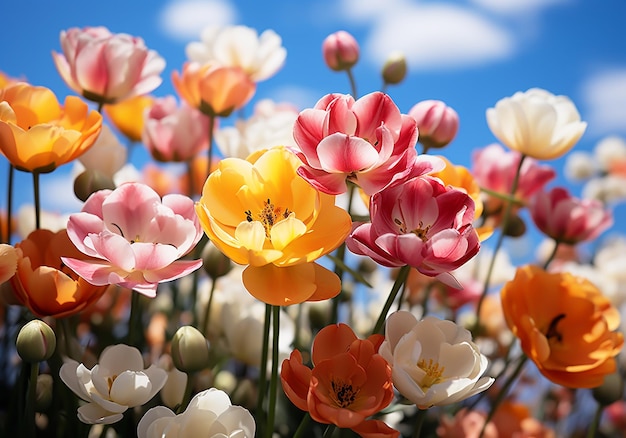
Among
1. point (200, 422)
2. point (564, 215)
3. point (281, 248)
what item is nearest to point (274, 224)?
point (281, 248)

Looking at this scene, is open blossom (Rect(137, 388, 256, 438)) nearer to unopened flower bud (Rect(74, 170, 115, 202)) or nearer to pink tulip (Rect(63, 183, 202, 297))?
pink tulip (Rect(63, 183, 202, 297))

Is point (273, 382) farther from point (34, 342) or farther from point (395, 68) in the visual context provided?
point (395, 68)

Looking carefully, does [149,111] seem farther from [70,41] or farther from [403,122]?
[403,122]

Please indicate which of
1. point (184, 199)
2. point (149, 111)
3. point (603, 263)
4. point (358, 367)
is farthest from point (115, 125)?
point (603, 263)

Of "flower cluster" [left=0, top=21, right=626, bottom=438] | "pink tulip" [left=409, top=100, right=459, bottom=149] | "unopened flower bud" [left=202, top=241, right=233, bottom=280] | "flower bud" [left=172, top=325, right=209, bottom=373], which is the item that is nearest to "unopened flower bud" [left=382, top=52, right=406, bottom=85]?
"flower cluster" [left=0, top=21, right=626, bottom=438]

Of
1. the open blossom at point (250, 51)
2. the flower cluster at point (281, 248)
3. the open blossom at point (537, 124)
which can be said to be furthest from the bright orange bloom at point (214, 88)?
the open blossom at point (537, 124)

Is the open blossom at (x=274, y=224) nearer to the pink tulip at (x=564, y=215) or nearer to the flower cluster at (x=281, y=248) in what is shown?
the flower cluster at (x=281, y=248)
